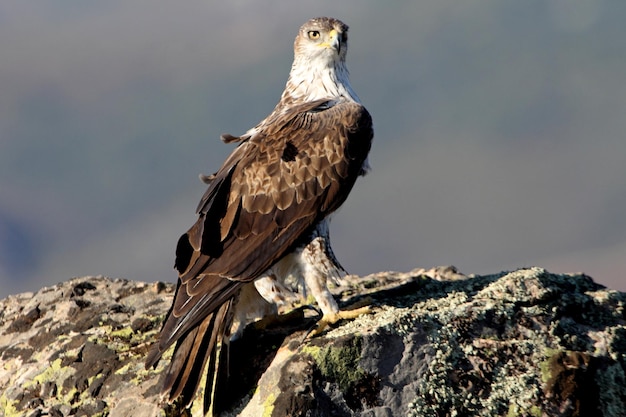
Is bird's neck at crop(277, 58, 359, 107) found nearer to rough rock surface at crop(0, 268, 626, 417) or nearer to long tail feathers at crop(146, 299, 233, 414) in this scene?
rough rock surface at crop(0, 268, 626, 417)

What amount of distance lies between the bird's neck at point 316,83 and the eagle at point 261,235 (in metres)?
0.57

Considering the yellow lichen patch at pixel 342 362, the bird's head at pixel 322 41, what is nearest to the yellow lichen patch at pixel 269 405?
the yellow lichen patch at pixel 342 362

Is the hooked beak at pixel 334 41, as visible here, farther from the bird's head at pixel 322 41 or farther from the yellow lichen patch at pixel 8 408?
the yellow lichen patch at pixel 8 408

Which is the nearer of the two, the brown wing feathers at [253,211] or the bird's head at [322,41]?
the brown wing feathers at [253,211]

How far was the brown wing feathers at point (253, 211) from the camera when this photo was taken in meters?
5.26

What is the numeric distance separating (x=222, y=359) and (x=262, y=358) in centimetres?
28

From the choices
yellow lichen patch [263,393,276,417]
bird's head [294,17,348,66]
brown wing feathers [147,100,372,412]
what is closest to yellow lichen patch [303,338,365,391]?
yellow lichen patch [263,393,276,417]

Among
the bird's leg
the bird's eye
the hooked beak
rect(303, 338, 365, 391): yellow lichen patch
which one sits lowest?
rect(303, 338, 365, 391): yellow lichen patch

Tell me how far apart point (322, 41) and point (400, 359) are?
398cm

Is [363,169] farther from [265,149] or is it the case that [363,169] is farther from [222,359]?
[222,359]

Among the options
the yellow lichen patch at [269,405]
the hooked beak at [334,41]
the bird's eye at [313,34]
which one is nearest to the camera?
the yellow lichen patch at [269,405]

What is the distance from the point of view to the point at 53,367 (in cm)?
580

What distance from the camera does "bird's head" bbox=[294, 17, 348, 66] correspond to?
7590 millimetres

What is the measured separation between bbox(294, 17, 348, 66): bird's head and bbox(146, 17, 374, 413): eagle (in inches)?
41.3
